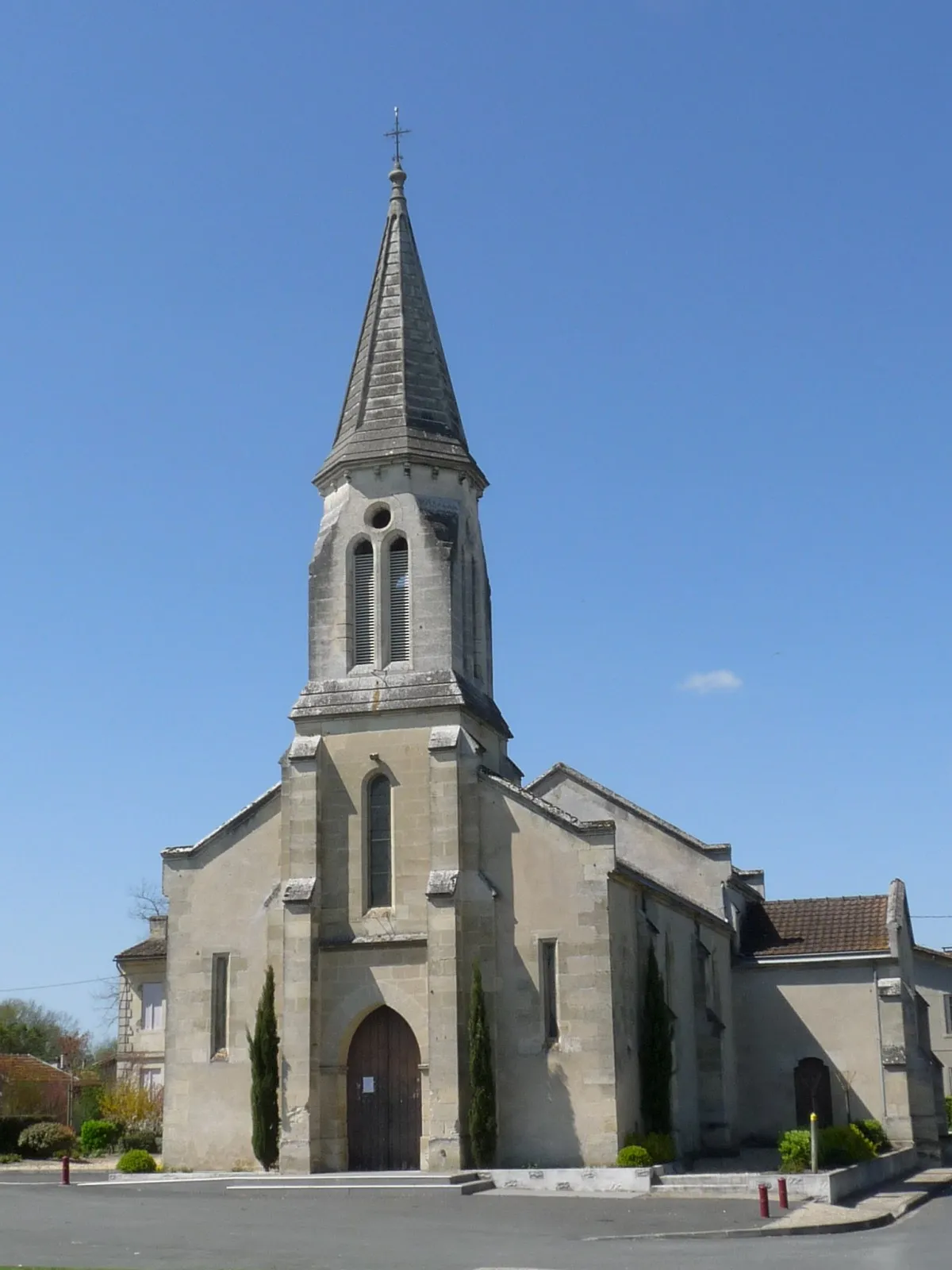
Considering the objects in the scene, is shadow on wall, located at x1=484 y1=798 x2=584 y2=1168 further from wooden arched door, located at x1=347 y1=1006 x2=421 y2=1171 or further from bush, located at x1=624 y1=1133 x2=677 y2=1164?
wooden arched door, located at x1=347 y1=1006 x2=421 y2=1171

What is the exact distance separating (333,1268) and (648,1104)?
16201 mm

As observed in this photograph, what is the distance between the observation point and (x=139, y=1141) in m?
39.2

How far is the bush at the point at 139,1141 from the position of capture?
128 feet

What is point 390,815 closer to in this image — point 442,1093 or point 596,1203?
point 442,1093

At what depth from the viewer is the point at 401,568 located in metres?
34.9

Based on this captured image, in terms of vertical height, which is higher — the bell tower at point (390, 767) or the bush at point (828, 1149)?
the bell tower at point (390, 767)

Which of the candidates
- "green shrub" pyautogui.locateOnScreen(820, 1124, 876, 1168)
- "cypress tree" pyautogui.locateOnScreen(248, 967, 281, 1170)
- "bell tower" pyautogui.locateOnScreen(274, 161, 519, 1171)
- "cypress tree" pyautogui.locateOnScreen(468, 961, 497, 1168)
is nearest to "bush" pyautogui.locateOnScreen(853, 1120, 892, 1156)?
"green shrub" pyautogui.locateOnScreen(820, 1124, 876, 1168)

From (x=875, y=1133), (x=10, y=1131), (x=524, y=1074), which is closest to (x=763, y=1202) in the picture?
(x=524, y=1074)

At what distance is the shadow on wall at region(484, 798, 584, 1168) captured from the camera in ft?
101

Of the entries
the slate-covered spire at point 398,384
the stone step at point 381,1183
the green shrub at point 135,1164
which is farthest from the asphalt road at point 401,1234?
the slate-covered spire at point 398,384

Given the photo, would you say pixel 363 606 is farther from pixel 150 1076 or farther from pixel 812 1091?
pixel 150 1076

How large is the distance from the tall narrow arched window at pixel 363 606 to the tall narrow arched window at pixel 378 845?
3074 millimetres

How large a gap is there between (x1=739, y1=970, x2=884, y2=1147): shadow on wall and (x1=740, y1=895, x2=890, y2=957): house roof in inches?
49.3

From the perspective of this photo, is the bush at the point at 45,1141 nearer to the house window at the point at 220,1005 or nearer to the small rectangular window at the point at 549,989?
the house window at the point at 220,1005
